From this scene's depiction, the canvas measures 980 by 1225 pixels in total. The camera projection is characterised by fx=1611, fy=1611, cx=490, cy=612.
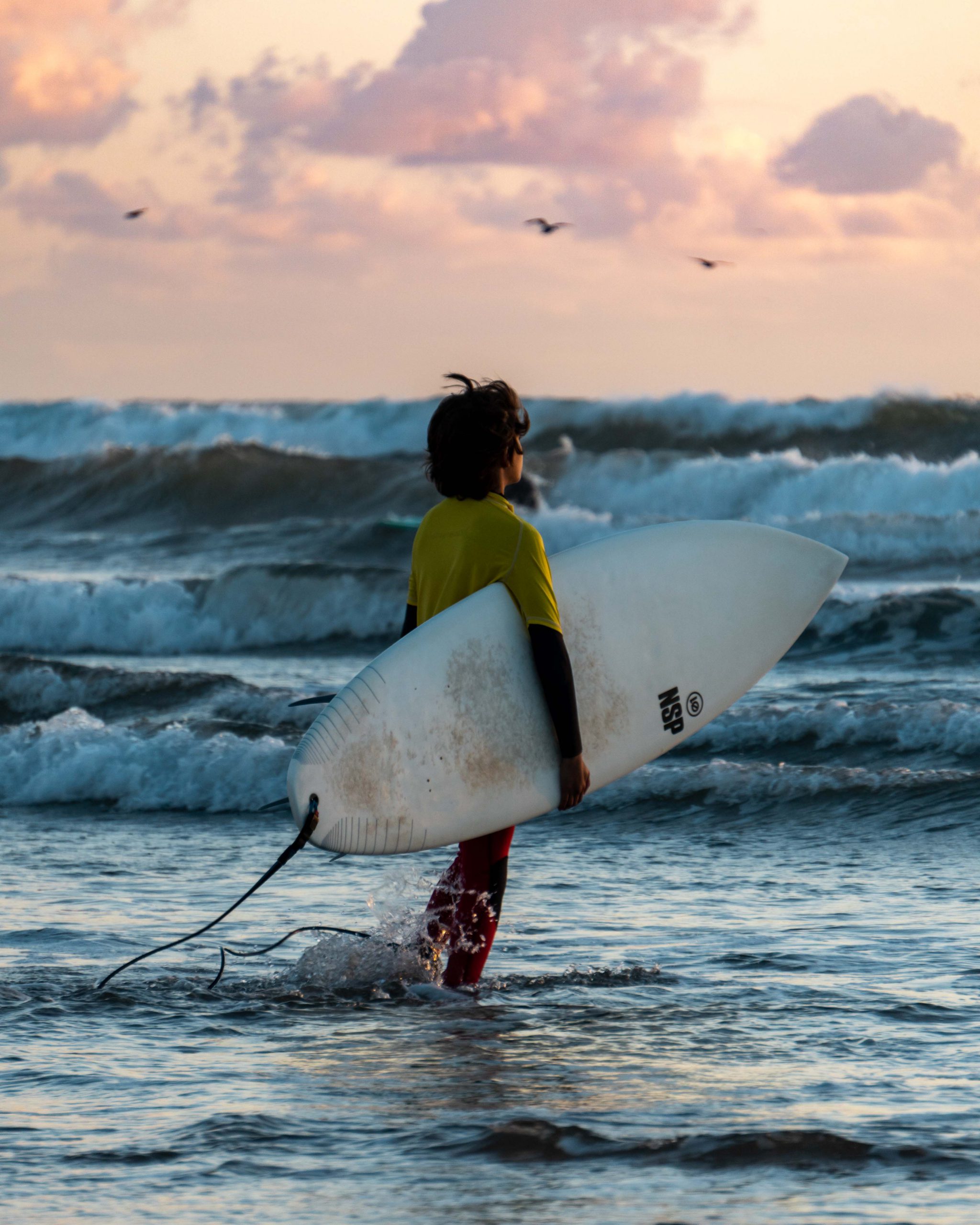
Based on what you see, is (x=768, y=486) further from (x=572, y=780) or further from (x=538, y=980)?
(x=572, y=780)

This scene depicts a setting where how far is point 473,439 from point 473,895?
3.28 ft

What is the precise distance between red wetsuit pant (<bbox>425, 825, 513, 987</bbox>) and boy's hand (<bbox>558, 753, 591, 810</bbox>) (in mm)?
163

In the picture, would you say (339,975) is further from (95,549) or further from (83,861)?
(95,549)

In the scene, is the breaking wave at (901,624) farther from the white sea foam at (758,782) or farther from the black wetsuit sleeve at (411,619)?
the black wetsuit sleeve at (411,619)

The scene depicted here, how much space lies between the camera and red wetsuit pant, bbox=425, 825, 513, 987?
355cm

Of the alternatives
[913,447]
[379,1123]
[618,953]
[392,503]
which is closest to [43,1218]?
[379,1123]

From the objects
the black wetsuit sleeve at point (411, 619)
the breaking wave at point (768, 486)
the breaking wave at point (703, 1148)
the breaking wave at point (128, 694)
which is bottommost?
the breaking wave at point (703, 1148)

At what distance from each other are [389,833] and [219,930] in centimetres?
109

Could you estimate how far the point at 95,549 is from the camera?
22438 millimetres

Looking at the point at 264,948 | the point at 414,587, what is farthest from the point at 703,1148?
the point at 264,948

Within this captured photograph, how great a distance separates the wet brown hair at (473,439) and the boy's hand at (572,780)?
595 mm

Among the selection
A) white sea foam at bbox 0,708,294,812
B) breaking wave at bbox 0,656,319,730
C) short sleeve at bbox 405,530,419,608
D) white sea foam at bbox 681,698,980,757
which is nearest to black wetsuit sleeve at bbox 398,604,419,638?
short sleeve at bbox 405,530,419,608

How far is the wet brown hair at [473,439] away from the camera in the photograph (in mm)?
3354

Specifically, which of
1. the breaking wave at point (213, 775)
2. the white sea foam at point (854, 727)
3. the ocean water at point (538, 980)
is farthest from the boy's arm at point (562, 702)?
the white sea foam at point (854, 727)
